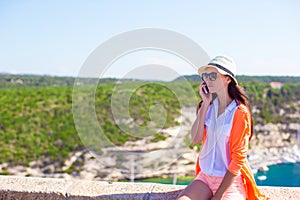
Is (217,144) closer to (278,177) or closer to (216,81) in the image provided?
(216,81)

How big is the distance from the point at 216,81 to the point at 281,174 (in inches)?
1508

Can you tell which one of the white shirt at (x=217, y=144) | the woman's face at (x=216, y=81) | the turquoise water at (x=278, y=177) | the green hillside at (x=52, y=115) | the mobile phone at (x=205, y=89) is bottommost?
the turquoise water at (x=278, y=177)

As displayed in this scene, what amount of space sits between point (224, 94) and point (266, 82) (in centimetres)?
5279

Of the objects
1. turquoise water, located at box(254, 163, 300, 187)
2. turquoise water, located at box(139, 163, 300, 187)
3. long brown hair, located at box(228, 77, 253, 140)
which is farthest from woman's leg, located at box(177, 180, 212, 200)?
turquoise water, located at box(254, 163, 300, 187)

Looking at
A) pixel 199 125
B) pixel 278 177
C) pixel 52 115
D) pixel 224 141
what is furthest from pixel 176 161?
pixel 52 115

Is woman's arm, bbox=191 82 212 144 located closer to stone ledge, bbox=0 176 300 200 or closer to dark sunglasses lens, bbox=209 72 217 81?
dark sunglasses lens, bbox=209 72 217 81

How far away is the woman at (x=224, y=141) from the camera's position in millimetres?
2137

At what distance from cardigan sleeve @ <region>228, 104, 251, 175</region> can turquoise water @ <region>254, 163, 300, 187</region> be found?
31.9 metres

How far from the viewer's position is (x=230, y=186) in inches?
85.0

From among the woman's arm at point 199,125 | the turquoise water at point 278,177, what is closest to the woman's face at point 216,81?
the woman's arm at point 199,125

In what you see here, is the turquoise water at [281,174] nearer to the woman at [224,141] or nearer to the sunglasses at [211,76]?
the woman at [224,141]

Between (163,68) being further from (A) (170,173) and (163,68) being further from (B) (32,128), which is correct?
(B) (32,128)

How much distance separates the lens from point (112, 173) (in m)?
35.4

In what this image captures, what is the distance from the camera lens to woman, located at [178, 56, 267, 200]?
7.01 feet
